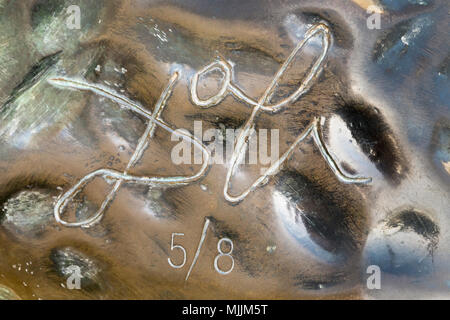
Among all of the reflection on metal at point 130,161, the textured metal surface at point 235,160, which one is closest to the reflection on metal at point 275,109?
the textured metal surface at point 235,160

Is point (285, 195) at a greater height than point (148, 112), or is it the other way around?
point (148, 112)

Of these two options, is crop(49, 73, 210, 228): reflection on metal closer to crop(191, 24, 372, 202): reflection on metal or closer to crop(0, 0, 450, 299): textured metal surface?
crop(0, 0, 450, 299): textured metal surface

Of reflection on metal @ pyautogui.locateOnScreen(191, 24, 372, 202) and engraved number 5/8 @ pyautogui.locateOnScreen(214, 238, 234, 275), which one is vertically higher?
reflection on metal @ pyautogui.locateOnScreen(191, 24, 372, 202)

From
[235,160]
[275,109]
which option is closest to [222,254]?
[235,160]

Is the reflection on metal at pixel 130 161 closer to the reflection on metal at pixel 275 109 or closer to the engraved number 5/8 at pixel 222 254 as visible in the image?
the reflection on metal at pixel 275 109

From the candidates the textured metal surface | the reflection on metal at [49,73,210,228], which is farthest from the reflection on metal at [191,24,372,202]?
the reflection on metal at [49,73,210,228]

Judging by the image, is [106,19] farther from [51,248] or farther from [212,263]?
[212,263]

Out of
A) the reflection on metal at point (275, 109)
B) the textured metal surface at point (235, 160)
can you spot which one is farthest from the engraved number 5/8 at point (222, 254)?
the reflection on metal at point (275, 109)

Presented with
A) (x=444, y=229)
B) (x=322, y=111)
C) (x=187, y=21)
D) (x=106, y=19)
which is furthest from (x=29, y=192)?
(x=444, y=229)

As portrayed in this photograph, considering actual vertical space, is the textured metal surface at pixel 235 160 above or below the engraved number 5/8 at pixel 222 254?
above
